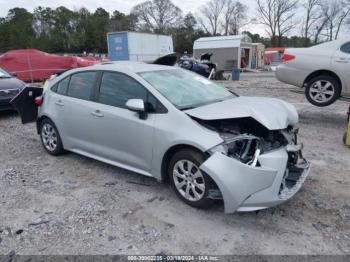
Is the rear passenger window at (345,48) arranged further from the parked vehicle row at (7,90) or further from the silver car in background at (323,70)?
the parked vehicle row at (7,90)

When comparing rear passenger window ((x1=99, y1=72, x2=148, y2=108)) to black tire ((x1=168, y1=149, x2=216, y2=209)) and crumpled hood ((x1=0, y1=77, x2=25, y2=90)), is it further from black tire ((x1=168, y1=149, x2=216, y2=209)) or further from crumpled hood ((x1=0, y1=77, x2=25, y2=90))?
crumpled hood ((x1=0, y1=77, x2=25, y2=90))

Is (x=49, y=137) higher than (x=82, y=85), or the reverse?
(x=82, y=85)

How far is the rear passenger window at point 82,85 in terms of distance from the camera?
4.37 meters

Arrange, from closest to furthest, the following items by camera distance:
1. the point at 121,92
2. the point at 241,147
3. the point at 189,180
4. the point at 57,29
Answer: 1. the point at 241,147
2. the point at 189,180
3. the point at 121,92
4. the point at 57,29

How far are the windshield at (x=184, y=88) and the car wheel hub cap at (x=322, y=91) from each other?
3.58 meters

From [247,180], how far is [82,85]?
9.21 ft

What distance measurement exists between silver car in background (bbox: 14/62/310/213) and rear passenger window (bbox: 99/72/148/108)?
13mm

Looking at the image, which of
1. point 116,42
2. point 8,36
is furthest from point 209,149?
point 8,36

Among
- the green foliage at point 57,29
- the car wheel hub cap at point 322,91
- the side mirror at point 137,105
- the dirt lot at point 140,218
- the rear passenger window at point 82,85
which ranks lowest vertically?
the dirt lot at point 140,218

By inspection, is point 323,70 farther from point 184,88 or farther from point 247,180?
point 247,180

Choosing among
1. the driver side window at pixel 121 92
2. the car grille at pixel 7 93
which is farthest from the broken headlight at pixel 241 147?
the car grille at pixel 7 93

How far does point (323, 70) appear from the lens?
698 centimetres

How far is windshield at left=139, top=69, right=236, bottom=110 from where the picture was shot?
12.1 ft

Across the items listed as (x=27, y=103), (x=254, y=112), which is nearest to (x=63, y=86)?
(x=27, y=103)
